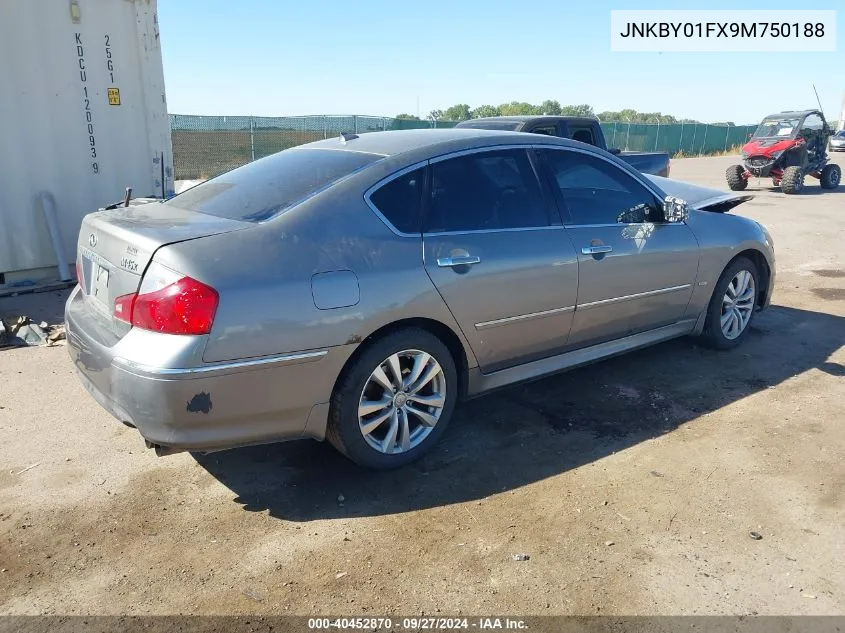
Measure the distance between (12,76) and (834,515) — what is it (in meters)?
7.81

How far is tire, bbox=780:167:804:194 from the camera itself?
55.7 ft

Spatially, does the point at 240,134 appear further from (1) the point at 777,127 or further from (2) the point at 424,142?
(2) the point at 424,142

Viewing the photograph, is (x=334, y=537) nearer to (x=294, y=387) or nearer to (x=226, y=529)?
(x=226, y=529)

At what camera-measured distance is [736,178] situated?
1798cm

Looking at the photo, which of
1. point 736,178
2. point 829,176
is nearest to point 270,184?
point 736,178

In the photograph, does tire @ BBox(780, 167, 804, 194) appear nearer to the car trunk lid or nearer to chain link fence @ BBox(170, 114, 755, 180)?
chain link fence @ BBox(170, 114, 755, 180)

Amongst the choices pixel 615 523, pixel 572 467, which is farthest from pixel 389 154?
pixel 615 523

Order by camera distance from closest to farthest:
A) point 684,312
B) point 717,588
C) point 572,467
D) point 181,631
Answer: point 181,631, point 717,588, point 572,467, point 684,312

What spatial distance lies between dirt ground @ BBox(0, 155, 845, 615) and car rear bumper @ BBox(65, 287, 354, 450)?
0.45 metres

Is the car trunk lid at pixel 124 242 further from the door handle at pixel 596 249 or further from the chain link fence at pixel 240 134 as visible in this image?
the chain link fence at pixel 240 134

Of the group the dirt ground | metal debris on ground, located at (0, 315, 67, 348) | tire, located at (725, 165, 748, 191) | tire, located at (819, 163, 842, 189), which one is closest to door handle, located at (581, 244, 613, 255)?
the dirt ground

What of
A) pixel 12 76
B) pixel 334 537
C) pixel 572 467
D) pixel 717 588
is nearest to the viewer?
pixel 717 588

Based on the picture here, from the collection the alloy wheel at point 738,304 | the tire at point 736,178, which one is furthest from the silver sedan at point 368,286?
the tire at point 736,178

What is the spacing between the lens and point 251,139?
17.4 metres
